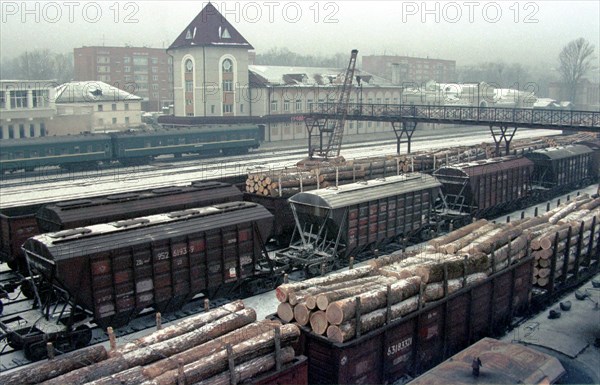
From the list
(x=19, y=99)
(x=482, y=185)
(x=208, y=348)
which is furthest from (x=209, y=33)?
(x=208, y=348)

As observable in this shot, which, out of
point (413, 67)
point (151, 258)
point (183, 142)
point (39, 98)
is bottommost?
point (151, 258)

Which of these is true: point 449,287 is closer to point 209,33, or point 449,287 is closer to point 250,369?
point 250,369

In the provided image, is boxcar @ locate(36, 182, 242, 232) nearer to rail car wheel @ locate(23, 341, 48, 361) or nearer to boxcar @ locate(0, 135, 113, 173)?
rail car wheel @ locate(23, 341, 48, 361)

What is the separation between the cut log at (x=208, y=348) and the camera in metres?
9.67

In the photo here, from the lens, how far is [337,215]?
2069 centimetres

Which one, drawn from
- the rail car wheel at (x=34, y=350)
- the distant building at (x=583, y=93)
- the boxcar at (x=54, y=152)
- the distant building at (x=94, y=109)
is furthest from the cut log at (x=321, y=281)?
the distant building at (x=583, y=93)

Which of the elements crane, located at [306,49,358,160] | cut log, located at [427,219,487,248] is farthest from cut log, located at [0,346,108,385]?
crane, located at [306,49,358,160]

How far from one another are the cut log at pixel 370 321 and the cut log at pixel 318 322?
0.15 meters

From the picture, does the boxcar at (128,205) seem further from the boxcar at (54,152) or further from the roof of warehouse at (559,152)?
the boxcar at (54,152)

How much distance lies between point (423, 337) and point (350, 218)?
28.6ft

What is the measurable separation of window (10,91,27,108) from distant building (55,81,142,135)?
5.97 metres

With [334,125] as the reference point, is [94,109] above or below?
above

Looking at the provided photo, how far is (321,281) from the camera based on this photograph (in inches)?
520

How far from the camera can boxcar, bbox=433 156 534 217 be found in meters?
28.3
